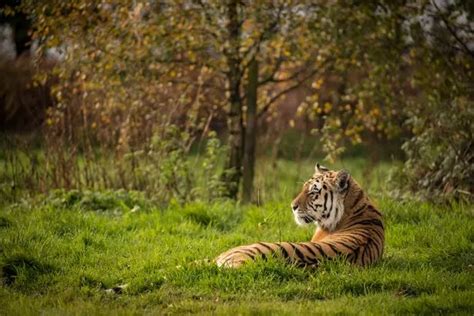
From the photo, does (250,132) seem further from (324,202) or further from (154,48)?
(324,202)

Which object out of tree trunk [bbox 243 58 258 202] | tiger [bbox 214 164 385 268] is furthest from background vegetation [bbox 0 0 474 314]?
tiger [bbox 214 164 385 268]

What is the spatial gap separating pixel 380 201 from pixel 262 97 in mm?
4592

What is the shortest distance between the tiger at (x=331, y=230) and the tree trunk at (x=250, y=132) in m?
4.59

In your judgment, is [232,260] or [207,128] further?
[207,128]

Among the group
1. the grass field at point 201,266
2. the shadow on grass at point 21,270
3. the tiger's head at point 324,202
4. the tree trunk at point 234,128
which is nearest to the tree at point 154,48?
the tree trunk at point 234,128

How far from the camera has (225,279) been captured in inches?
261

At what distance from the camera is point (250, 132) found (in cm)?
1296

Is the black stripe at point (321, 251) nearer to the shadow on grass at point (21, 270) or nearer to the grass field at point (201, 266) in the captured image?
the grass field at point (201, 266)

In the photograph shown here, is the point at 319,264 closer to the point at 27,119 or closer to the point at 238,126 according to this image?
the point at 238,126

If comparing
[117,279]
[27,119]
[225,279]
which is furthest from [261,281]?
[27,119]

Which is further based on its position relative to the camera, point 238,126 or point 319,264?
point 238,126

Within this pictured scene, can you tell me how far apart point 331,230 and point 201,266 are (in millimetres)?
1628

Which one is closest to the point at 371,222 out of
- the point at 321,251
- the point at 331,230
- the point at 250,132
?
the point at 331,230

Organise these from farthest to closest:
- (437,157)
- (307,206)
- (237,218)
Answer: (437,157) → (237,218) → (307,206)
